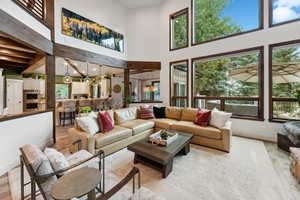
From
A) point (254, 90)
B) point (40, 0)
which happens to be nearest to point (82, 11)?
point (40, 0)

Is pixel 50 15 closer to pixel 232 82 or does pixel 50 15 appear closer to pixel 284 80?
pixel 232 82

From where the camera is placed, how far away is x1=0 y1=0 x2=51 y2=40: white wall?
220 cm

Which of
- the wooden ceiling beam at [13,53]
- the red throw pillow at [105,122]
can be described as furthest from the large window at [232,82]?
the wooden ceiling beam at [13,53]

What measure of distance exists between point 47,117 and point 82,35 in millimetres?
2814

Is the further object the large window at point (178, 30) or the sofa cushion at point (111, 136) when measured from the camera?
the large window at point (178, 30)

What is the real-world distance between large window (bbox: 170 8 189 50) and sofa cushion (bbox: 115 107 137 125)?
3497 mm

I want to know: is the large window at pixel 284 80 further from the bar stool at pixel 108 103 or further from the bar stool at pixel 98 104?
the bar stool at pixel 108 103

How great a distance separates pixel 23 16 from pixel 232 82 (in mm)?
5800

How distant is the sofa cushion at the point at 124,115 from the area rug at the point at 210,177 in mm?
979

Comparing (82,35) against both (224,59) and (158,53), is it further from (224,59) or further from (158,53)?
(224,59)

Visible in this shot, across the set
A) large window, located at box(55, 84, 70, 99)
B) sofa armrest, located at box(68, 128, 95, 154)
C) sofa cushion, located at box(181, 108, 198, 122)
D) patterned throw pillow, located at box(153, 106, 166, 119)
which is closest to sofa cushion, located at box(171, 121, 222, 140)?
sofa cushion, located at box(181, 108, 198, 122)

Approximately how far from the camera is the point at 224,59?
467cm

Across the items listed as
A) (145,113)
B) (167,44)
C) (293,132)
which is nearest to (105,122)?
(145,113)

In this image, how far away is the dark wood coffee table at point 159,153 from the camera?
202 centimetres
